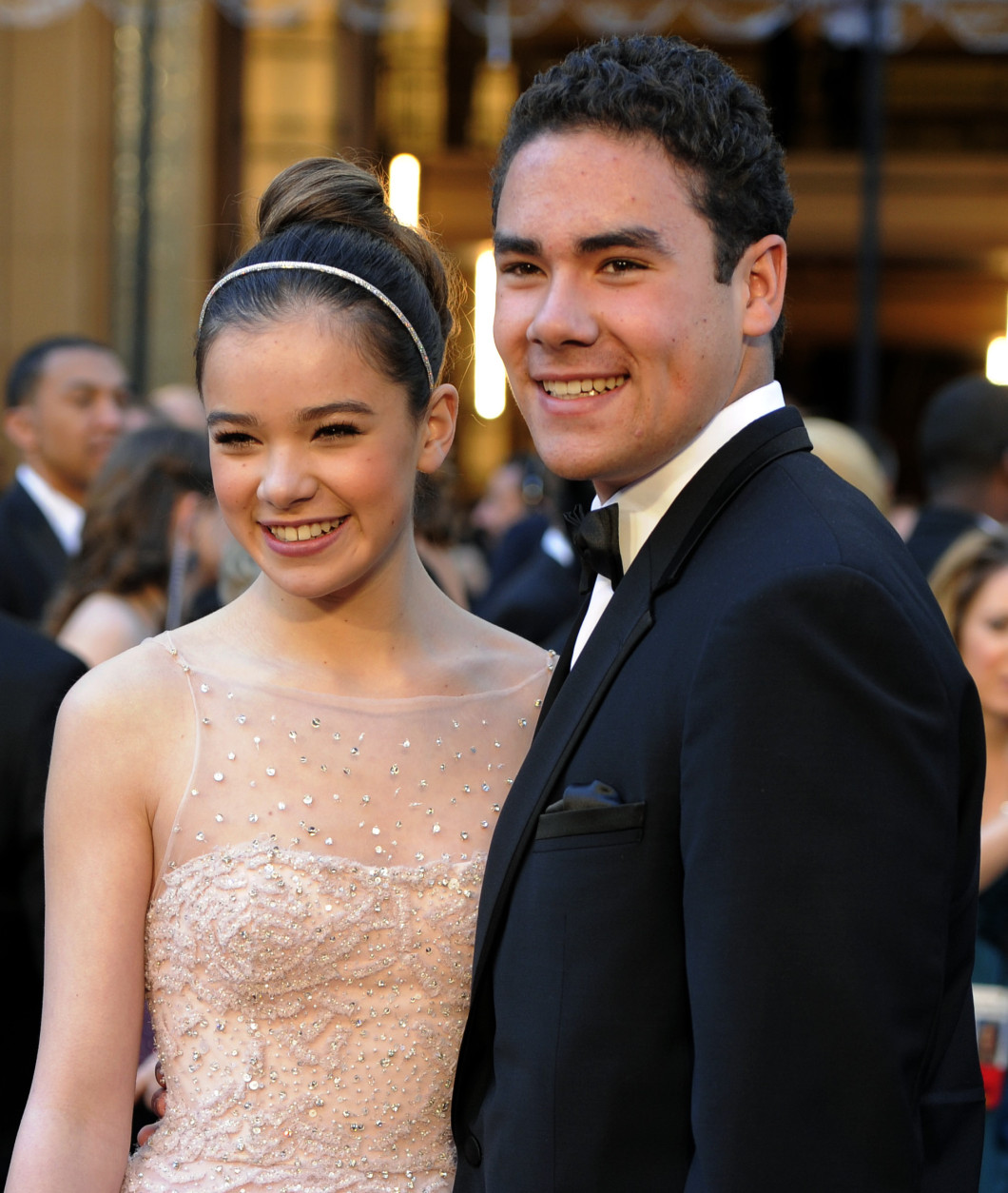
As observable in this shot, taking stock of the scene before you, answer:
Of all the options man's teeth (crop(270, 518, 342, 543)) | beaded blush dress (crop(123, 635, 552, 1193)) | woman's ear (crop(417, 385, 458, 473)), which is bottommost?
beaded blush dress (crop(123, 635, 552, 1193))

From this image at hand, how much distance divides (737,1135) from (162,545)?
134 inches

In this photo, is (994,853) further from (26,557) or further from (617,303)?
(26,557)

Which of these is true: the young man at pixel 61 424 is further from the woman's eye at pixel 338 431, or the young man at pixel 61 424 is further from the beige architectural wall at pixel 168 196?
the beige architectural wall at pixel 168 196

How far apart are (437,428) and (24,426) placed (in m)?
4.25

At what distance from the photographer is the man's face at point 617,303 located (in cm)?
186

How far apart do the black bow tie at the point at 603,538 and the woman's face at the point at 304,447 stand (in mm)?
393

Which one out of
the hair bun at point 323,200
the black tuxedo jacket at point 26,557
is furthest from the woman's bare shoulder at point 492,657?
the black tuxedo jacket at point 26,557

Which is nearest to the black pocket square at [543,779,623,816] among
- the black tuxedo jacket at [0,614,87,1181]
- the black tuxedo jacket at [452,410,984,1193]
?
the black tuxedo jacket at [452,410,984,1193]

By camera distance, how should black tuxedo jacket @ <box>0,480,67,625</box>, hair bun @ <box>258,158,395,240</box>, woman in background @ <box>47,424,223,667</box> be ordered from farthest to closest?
black tuxedo jacket @ <box>0,480,67,625</box> < woman in background @ <box>47,424,223,667</box> < hair bun @ <box>258,158,395,240</box>

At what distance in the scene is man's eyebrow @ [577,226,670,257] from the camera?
6.06 ft

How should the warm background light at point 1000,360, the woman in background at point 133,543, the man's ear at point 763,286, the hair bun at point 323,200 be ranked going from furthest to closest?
the warm background light at point 1000,360
the woman in background at point 133,543
the hair bun at point 323,200
the man's ear at point 763,286

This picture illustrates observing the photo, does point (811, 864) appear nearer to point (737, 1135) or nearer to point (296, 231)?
point (737, 1135)

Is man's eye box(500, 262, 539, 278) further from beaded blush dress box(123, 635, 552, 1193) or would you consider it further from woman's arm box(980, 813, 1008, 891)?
woman's arm box(980, 813, 1008, 891)

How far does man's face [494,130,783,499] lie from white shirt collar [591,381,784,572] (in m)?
0.01
